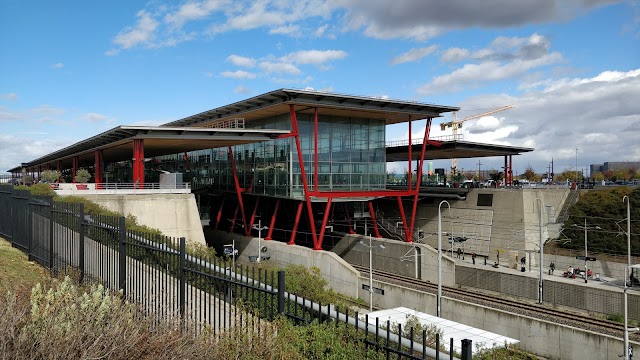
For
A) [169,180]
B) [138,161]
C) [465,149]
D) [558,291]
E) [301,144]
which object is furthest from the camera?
[465,149]

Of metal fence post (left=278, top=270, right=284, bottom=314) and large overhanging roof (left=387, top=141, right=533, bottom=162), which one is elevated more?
large overhanging roof (left=387, top=141, right=533, bottom=162)

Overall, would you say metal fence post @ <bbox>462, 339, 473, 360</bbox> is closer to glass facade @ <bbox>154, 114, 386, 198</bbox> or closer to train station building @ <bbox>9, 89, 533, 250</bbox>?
train station building @ <bbox>9, 89, 533, 250</bbox>

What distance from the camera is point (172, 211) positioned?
3703 centimetres

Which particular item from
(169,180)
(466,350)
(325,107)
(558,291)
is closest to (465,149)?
(325,107)

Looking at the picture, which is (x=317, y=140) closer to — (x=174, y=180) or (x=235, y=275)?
(x=174, y=180)

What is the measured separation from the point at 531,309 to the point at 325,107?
22.8 m

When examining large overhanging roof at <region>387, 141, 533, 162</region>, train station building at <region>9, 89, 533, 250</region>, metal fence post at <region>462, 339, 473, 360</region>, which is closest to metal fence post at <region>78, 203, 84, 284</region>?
metal fence post at <region>462, 339, 473, 360</region>

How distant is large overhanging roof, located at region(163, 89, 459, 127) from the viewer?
40.8 m

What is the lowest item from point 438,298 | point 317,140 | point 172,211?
point 438,298

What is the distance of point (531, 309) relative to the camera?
106 ft

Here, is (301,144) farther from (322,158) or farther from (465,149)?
(465,149)

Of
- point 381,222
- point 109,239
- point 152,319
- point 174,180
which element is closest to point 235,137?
point 174,180

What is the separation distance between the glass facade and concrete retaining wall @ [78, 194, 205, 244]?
32.9 feet

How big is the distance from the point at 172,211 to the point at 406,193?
77.1 ft
